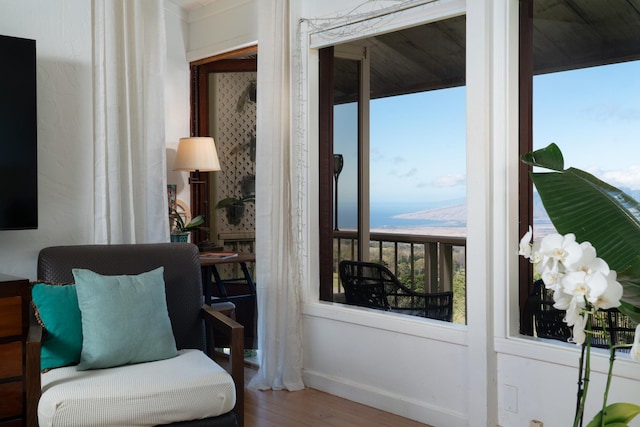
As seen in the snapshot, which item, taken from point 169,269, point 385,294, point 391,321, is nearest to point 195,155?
point 169,269

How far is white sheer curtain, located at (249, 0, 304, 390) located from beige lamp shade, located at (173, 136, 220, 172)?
0.66 meters

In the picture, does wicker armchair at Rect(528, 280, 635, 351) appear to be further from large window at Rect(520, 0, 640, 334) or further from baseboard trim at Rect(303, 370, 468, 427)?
baseboard trim at Rect(303, 370, 468, 427)

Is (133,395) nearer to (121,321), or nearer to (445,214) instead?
(121,321)

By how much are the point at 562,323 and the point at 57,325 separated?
2050mm

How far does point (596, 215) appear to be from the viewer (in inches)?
53.4

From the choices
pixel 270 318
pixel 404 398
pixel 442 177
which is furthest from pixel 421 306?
pixel 270 318

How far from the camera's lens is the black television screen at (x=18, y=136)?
2643 millimetres

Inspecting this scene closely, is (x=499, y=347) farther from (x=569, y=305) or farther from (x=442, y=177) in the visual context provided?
(x=569, y=305)

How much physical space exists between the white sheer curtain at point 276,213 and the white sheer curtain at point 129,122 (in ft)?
1.90

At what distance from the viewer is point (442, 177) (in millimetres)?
3027

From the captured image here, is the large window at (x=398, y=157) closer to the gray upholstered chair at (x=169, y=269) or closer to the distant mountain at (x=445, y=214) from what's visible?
the distant mountain at (x=445, y=214)

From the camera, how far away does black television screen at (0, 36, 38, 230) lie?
264cm

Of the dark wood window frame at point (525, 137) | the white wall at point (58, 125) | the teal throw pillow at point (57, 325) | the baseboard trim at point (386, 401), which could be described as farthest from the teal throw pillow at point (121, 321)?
the dark wood window frame at point (525, 137)

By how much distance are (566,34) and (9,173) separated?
2.43 metres
